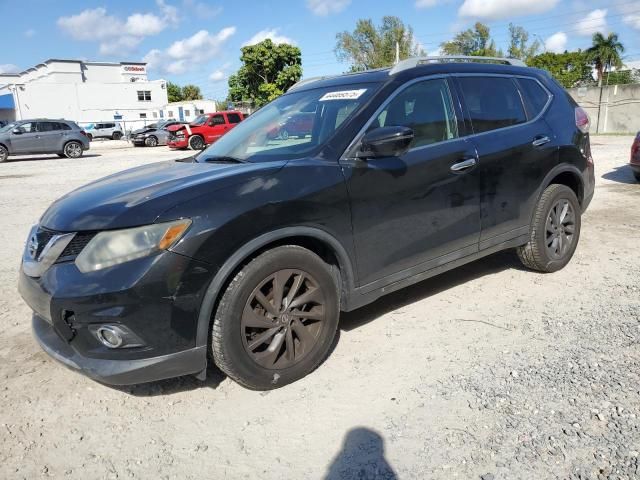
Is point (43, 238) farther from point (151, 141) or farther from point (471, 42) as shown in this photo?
point (471, 42)

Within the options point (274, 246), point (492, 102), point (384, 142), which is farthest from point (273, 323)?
point (492, 102)

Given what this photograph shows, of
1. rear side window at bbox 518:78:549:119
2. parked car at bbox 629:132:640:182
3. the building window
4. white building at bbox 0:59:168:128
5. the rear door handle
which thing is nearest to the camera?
the rear door handle

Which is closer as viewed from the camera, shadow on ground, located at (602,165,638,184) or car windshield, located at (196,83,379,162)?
car windshield, located at (196,83,379,162)

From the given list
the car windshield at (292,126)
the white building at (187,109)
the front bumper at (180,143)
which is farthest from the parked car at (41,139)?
the white building at (187,109)

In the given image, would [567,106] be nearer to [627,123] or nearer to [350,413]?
[350,413]

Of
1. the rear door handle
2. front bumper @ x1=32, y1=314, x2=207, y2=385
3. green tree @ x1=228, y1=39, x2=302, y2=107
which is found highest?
green tree @ x1=228, y1=39, x2=302, y2=107

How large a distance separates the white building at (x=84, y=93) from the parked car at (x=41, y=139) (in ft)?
114

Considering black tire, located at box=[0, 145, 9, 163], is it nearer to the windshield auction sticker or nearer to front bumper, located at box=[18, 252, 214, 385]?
the windshield auction sticker

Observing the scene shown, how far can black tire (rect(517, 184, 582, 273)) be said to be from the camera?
176 inches

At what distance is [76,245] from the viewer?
2699mm

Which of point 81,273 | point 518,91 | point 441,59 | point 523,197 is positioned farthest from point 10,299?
point 518,91

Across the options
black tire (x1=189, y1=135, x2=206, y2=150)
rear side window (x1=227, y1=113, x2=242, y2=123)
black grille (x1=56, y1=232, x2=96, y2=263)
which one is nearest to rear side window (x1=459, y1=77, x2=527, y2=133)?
black grille (x1=56, y1=232, x2=96, y2=263)

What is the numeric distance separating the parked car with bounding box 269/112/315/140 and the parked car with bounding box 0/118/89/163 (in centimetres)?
2144

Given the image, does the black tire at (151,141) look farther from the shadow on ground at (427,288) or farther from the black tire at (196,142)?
the shadow on ground at (427,288)
